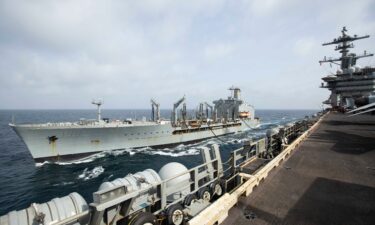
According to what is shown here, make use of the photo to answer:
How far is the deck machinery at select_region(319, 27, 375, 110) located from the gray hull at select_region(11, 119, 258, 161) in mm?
35605

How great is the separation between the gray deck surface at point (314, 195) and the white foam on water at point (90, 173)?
17.9m

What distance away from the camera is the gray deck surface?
4.65m

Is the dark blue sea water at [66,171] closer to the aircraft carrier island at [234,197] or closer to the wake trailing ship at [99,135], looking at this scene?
the wake trailing ship at [99,135]

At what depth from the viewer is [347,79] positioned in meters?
41.7

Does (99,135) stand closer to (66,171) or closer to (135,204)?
(66,171)

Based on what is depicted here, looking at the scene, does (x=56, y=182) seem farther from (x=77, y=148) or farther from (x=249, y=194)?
(x=249, y=194)

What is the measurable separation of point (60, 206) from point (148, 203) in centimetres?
189

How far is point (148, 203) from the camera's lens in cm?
496

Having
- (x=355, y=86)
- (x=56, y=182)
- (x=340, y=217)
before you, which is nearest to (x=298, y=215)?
(x=340, y=217)

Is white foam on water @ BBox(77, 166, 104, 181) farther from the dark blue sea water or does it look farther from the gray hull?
the gray hull

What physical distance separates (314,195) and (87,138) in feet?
85.6

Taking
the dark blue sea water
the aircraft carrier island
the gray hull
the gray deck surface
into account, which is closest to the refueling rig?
the aircraft carrier island

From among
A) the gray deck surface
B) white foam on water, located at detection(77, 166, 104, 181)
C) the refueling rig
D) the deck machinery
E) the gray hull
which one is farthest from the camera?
the deck machinery

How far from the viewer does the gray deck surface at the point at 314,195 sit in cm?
465
